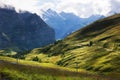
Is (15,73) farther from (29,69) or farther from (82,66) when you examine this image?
(82,66)

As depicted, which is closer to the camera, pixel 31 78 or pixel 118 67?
pixel 31 78

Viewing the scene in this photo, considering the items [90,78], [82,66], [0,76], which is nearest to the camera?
[0,76]

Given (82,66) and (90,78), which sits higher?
(82,66)

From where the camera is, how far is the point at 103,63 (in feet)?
608

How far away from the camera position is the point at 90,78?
97.2ft

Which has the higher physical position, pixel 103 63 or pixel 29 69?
pixel 103 63

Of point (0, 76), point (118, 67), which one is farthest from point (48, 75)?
point (118, 67)

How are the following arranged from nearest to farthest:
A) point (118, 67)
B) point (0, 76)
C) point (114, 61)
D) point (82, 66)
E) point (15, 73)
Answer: point (0, 76) → point (15, 73) → point (118, 67) → point (114, 61) → point (82, 66)

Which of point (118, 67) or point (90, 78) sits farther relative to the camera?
point (118, 67)

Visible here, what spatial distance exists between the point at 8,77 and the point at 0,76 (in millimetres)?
702

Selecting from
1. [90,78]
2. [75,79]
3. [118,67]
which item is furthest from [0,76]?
[118,67]

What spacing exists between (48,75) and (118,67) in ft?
458

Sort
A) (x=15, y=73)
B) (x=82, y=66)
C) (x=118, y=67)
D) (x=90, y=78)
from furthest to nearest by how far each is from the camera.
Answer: (x=82, y=66) < (x=118, y=67) < (x=90, y=78) < (x=15, y=73)

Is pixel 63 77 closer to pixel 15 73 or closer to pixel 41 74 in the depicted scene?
pixel 41 74
